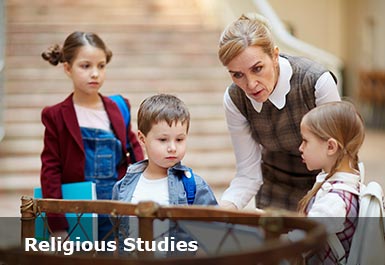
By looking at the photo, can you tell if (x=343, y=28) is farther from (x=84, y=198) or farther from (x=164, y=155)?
(x=164, y=155)

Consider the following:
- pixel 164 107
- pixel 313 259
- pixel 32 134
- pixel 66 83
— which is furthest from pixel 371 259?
pixel 66 83

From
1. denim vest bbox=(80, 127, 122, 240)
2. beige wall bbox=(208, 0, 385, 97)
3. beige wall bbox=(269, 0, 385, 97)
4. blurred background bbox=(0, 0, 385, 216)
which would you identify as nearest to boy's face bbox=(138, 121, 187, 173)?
denim vest bbox=(80, 127, 122, 240)

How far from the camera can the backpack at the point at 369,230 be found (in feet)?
8.12

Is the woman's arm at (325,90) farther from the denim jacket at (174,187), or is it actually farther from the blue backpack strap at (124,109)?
the blue backpack strap at (124,109)

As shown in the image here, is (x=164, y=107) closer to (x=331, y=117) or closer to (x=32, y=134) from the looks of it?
(x=331, y=117)

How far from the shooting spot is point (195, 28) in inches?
441

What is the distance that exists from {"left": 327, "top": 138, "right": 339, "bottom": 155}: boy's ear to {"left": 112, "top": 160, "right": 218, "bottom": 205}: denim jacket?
0.52 metres

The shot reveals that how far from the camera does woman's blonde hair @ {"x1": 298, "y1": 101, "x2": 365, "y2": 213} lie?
2551mm

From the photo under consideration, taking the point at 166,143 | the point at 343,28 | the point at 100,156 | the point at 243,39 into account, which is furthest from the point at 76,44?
the point at 343,28

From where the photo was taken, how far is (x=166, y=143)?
290cm

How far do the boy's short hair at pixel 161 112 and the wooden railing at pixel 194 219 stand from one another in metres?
0.49

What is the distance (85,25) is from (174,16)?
1408mm

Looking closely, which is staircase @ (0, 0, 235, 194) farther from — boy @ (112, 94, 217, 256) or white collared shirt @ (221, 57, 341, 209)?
boy @ (112, 94, 217, 256)

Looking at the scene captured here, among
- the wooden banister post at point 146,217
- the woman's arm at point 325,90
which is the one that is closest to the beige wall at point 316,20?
the woman's arm at point 325,90
